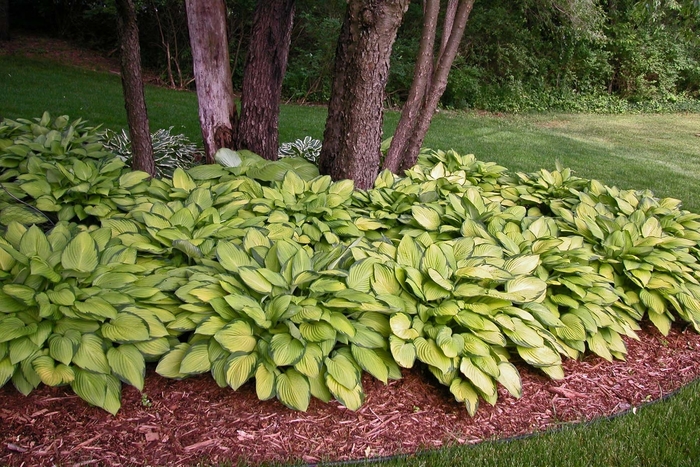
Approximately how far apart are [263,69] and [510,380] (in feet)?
11.7

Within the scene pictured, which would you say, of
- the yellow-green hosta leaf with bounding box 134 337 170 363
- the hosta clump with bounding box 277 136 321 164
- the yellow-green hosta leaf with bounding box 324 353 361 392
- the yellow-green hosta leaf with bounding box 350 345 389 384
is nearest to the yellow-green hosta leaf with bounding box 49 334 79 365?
the yellow-green hosta leaf with bounding box 134 337 170 363

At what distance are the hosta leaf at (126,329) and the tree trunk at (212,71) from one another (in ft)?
9.13

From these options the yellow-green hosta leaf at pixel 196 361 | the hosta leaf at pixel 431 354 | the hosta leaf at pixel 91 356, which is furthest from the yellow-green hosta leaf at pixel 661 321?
the hosta leaf at pixel 91 356

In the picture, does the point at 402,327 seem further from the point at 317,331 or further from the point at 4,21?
the point at 4,21

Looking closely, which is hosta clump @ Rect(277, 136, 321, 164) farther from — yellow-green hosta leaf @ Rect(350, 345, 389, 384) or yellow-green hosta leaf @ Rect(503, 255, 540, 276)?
yellow-green hosta leaf @ Rect(350, 345, 389, 384)

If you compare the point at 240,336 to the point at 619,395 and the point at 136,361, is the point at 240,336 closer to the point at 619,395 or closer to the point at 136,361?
the point at 136,361

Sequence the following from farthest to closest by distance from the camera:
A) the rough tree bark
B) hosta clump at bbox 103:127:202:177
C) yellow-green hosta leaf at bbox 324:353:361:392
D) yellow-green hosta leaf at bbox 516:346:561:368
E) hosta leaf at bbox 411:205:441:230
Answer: hosta clump at bbox 103:127:202:177 < the rough tree bark < hosta leaf at bbox 411:205:441:230 < yellow-green hosta leaf at bbox 516:346:561:368 < yellow-green hosta leaf at bbox 324:353:361:392

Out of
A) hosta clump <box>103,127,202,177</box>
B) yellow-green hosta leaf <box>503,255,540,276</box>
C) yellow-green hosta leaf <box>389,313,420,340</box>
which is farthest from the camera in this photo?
hosta clump <box>103,127,202,177</box>

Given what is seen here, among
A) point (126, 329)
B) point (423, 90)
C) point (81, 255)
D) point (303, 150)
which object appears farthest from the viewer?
point (303, 150)

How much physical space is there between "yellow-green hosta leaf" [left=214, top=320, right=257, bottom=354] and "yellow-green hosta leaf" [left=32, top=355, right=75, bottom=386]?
0.62 m

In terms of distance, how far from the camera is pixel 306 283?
9.34 feet

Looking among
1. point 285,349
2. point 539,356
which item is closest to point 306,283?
point 285,349

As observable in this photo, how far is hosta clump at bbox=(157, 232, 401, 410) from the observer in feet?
8.26

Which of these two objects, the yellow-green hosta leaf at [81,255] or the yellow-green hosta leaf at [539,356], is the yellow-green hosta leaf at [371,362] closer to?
the yellow-green hosta leaf at [539,356]
